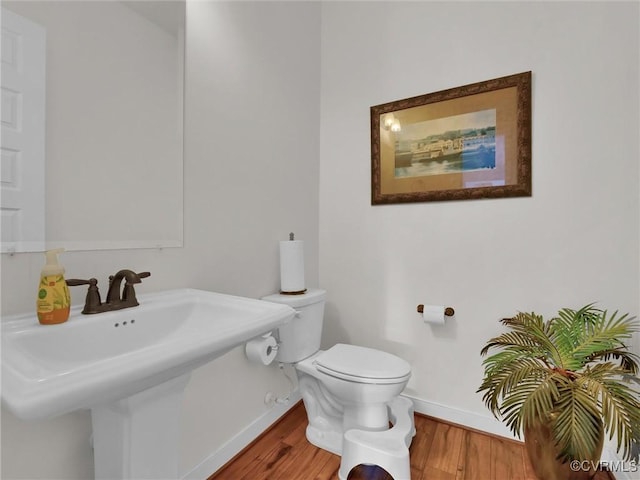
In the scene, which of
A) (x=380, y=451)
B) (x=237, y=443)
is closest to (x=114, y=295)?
(x=237, y=443)

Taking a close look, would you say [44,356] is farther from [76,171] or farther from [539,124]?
[539,124]

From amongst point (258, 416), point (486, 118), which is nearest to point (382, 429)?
point (258, 416)

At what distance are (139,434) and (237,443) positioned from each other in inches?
32.4

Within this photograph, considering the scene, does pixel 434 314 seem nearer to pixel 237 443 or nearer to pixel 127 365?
pixel 237 443

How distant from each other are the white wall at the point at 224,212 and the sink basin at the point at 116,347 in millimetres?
149

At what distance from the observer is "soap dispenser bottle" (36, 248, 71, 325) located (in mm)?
780

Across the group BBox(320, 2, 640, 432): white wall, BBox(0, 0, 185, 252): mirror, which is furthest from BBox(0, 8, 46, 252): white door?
BBox(320, 2, 640, 432): white wall

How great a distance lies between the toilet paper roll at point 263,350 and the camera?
4.54 ft

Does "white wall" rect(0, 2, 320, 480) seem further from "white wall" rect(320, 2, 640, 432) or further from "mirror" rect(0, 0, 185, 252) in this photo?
"white wall" rect(320, 2, 640, 432)

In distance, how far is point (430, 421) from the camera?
176 centimetres

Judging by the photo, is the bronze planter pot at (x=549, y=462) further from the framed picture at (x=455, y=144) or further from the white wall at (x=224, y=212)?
the white wall at (x=224, y=212)

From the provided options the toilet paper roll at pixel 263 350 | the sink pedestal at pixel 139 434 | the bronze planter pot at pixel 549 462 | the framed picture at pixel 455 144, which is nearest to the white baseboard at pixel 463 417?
the bronze planter pot at pixel 549 462

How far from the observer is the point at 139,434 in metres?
0.80

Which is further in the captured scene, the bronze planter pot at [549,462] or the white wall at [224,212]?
the bronze planter pot at [549,462]
